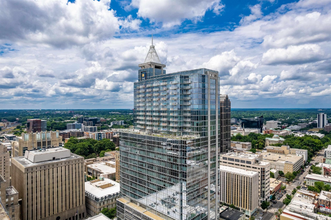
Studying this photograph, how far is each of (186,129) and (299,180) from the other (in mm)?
155217

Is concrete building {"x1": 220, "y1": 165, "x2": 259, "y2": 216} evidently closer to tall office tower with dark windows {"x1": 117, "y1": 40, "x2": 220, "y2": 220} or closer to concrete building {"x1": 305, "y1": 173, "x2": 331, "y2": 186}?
tall office tower with dark windows {"x1": 117, "y1": 40, "x2": 220, "y2": 220}

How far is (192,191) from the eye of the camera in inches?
2926

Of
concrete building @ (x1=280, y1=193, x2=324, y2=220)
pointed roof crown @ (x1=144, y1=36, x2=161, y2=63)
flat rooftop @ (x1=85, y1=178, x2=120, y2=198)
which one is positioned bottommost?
concrete building @ (x1=280, y1=193, x2=324, y2=220)

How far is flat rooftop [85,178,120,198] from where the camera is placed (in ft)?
417

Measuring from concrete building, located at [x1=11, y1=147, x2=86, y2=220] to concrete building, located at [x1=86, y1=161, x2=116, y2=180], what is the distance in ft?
146

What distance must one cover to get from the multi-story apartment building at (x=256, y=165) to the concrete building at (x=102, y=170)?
278 feet

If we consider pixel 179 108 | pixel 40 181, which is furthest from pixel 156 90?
pixel 40 181

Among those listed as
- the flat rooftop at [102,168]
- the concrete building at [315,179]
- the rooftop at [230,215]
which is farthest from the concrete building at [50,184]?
the concrete building at [315,179]

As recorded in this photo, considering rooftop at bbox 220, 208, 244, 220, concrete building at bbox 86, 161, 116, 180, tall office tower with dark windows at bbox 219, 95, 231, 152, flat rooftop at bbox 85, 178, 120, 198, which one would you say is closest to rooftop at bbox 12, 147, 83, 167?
flat rooftop at bbox 85, 178, 120, 198

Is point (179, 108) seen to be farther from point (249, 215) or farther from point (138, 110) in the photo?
point (249, 215)

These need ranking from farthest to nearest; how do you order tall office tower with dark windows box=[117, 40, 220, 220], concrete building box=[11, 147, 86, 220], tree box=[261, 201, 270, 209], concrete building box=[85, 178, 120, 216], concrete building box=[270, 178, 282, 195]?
concrete building box=[270, 178, 282, 195] < tree box=[261, 201, 270, 209] < concrete building box=[85, 178, 120, 216] < concrete building box=[11, 147, 86, 220] < tall office tower with dark windows box=[117, 40, 220, 220]

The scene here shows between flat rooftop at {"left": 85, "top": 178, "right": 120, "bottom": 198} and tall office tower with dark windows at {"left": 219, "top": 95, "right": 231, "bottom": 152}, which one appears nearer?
flat rooftop at {"left": 85, "top": 178, "right": 120, "bottom": 198}

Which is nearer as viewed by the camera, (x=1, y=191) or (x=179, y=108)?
(x=179, y=108)

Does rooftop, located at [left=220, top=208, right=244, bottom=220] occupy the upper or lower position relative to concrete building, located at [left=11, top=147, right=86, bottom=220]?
lower
